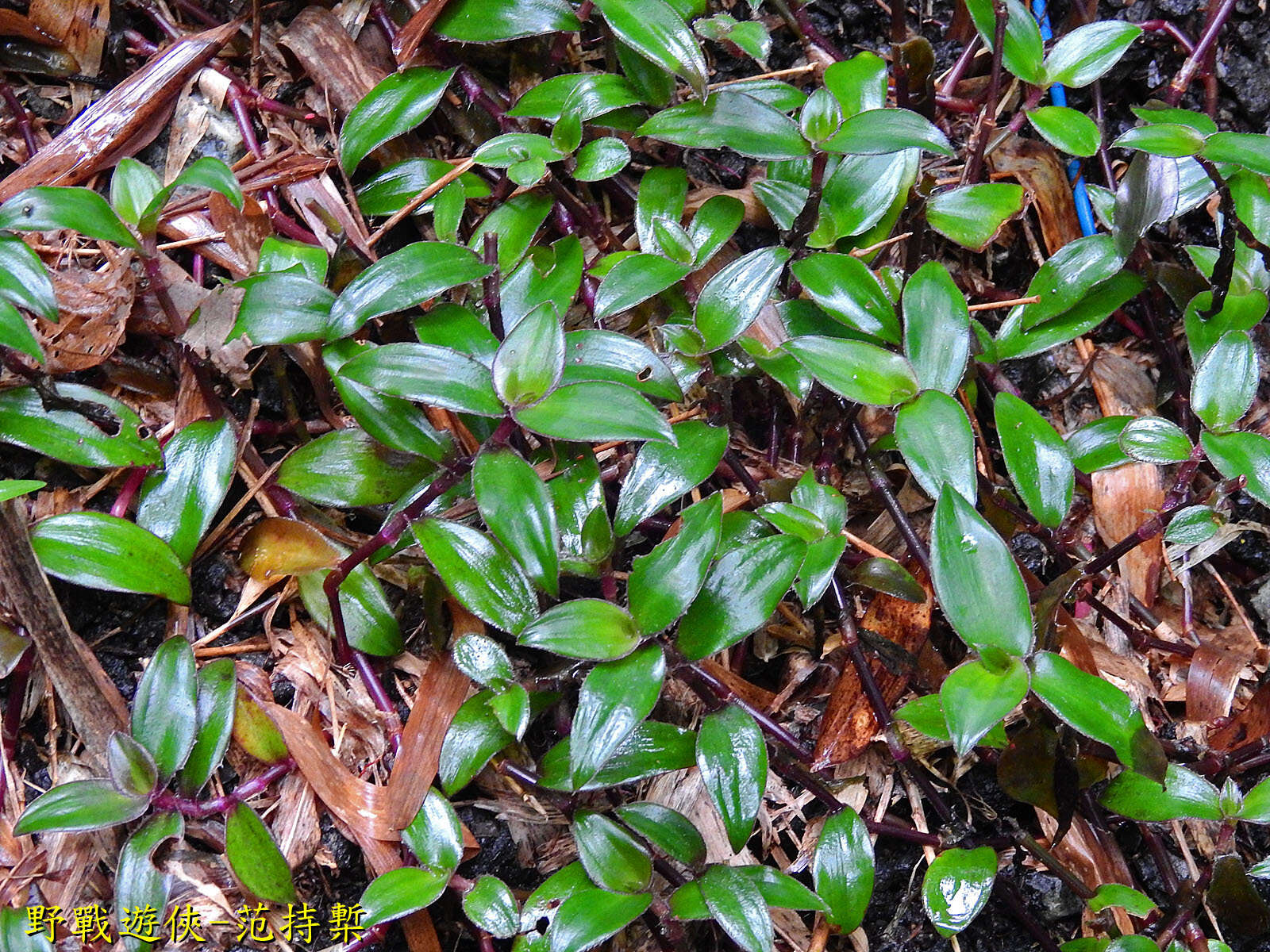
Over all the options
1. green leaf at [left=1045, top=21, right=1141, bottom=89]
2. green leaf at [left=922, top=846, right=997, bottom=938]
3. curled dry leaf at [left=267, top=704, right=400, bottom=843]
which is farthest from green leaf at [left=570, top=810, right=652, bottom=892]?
green leaf at [left=1045, top=21, right=1141, bottom=89]

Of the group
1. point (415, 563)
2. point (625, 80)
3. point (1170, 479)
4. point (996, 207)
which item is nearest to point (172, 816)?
point (415, 563)

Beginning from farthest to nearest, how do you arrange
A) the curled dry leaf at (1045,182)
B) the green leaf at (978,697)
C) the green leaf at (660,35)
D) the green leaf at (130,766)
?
the curled dry leaf at (1045,182)
the green leaf at (660,35)
the green leaf at (130,766)
the green leaf at (978,697)

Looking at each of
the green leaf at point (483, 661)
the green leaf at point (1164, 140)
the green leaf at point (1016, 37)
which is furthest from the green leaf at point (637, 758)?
the green leaf at point (1016, 37)

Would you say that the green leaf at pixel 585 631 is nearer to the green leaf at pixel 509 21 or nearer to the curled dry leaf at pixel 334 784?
the curled dry leaf at pixel 334 784

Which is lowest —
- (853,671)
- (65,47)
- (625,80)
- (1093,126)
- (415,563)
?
(853,671)

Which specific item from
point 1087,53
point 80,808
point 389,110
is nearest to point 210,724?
point 80,808

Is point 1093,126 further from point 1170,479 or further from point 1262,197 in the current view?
point 1170,479
